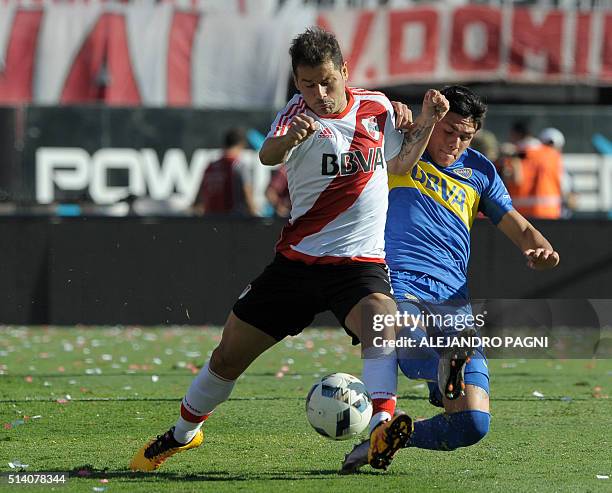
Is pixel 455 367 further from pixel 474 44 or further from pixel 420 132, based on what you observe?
pixel 474 44

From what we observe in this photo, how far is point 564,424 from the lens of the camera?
818 centimetres

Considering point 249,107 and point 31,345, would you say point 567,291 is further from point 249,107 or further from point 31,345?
point 249,107

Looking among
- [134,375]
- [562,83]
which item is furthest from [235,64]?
[134,375]

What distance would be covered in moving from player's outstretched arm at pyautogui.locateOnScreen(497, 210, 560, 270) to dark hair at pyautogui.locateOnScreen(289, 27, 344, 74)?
4.64ft

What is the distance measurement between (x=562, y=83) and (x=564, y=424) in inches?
574

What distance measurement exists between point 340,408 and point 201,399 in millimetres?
800

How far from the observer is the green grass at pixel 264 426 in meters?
6.34

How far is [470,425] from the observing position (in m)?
6.41

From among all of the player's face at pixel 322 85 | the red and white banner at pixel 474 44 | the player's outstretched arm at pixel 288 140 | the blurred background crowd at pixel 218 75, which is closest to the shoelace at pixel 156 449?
the player's outstretched arm at pixel 288 140

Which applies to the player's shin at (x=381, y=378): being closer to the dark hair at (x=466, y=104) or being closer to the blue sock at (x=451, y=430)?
the blue sock at (x=451, y=430)

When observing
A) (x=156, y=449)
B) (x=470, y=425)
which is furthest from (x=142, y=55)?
(x=470, y=425)

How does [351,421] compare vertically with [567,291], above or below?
above

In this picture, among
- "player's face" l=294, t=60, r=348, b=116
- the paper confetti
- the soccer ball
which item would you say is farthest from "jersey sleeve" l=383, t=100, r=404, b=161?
the paper confetti

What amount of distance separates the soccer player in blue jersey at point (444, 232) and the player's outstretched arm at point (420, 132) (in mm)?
337
